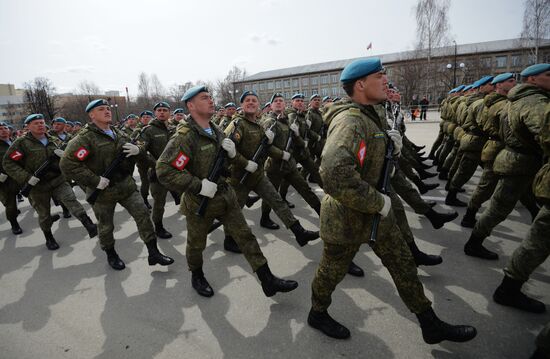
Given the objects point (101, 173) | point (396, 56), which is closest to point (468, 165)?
point (101, 173)

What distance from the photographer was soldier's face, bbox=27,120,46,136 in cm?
481

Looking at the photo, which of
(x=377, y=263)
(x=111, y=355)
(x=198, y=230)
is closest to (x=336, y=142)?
(x=198, y=230)

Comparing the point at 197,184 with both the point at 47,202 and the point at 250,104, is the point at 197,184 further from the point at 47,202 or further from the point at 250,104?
the point at 47,202

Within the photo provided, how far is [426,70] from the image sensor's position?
31.7 m

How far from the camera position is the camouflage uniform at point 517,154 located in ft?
8.71

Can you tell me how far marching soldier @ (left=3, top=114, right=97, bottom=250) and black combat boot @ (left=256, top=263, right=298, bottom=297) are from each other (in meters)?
3.45

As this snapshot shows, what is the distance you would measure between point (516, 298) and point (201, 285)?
2.93 metres

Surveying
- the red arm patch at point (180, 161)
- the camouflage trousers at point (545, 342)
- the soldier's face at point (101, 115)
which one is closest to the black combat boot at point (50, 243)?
the soldier's face at point (101, 115)

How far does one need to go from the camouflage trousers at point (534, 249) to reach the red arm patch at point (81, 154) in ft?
14.8

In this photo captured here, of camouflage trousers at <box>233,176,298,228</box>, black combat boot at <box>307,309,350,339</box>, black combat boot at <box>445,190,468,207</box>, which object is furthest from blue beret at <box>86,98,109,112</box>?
black combat boot at <box>445,190,468,207</box>

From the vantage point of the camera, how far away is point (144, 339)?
8.32 ft

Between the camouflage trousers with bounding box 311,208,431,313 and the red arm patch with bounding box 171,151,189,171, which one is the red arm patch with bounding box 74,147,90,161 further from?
the camouflage trousers with bounding box 311,208,431,313

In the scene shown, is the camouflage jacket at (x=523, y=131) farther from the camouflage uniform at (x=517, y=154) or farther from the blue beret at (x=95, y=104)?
the blue beret at (x=95, y=104)

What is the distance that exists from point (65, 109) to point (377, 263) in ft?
195
